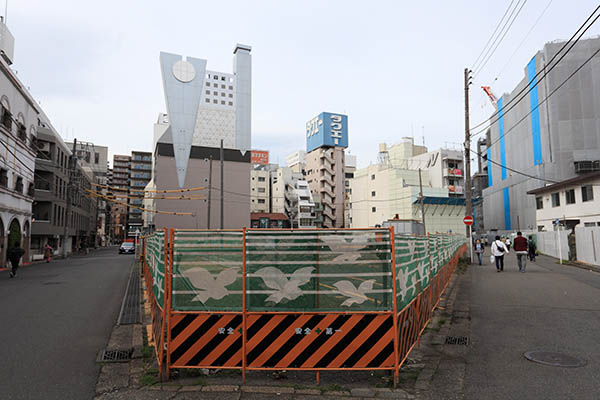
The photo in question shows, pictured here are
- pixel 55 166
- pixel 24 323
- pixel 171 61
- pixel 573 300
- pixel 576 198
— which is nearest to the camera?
pixel 24 323

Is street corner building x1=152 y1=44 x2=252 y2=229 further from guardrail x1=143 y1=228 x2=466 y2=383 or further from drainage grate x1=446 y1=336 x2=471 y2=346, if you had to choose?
guardrail x1=143 y1=228 x2=466 y2=383

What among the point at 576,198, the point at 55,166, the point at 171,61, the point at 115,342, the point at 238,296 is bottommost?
the point at 115,342

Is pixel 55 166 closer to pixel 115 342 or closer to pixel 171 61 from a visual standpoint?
pixel 171 61

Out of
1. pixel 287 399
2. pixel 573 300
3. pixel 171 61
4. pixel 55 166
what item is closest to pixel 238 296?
pixel 287 399

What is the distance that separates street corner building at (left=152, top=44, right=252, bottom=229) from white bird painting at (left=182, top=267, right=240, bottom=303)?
5077 centimetres

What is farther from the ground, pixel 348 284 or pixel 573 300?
pixel 348 284

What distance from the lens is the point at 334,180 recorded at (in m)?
83.8

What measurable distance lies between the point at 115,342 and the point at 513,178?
6257 centimetres

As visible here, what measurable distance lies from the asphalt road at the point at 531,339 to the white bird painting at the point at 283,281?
218cm

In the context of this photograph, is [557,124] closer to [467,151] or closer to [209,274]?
[467,151]

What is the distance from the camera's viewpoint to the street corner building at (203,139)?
57.1 m

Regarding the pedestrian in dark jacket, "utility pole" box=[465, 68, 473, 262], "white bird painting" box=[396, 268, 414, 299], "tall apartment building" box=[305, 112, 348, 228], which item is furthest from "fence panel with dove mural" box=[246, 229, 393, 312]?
"tall apartment building" box=[305, 112, 348, 228]

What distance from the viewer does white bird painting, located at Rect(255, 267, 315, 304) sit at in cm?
470

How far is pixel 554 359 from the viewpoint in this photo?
558cm
